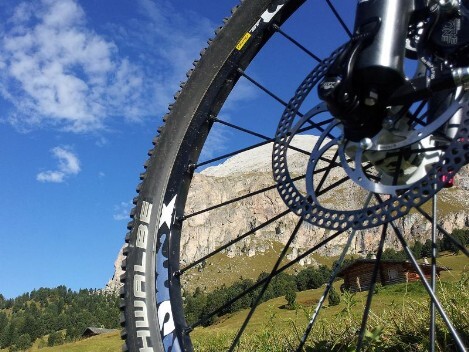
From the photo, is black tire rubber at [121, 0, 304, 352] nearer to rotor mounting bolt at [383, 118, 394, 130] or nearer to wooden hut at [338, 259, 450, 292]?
wooden hut at [338, 259, 450, 292]

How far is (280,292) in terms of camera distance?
254ft

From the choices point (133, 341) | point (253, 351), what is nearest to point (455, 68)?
point (133, 341)

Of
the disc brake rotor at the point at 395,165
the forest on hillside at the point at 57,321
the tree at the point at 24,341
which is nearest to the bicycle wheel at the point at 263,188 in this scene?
the disc brake rotor at the point at 395,165

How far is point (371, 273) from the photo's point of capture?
2592 cm

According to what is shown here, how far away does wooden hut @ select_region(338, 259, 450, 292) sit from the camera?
377cm

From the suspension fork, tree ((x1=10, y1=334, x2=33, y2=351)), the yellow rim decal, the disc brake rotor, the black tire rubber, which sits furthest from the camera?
tree ((x1=10, y1=334, x2=33, y2=351))

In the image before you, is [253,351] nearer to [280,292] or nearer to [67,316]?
[280,292]

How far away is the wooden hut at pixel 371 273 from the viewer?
3766 millimetres

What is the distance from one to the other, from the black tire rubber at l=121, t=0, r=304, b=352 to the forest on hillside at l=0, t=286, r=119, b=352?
339 feet

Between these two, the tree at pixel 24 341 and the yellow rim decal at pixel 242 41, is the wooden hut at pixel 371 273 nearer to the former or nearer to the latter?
the yellow rim decal at pixel 242 41

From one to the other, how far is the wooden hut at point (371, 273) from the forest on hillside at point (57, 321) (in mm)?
59834

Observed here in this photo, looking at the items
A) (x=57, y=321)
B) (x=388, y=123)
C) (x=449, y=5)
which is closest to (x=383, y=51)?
(x=388, y=123)

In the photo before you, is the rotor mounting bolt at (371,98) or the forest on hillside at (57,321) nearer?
the rotor mounting bolt at (371,98)

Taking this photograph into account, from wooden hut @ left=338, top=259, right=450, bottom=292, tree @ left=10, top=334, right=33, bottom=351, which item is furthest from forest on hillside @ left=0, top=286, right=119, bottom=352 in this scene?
wooden hut @ left=338, top=259, right=450, bottom=292
